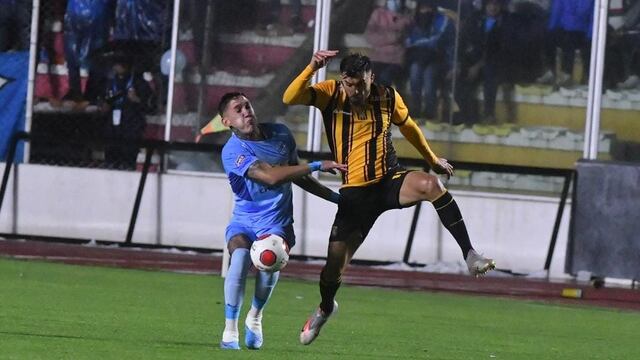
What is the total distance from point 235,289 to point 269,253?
0.40 meters

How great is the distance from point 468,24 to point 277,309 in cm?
785

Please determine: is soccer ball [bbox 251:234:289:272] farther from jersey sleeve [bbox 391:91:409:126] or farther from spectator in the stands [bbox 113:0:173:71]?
spectator in the stands [bbox 113:0:173:71]

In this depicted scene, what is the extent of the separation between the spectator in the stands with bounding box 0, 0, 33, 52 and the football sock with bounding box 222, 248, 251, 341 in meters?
12.5

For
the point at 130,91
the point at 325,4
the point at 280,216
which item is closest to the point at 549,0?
the point at 325,4

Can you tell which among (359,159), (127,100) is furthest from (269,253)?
(127,100)

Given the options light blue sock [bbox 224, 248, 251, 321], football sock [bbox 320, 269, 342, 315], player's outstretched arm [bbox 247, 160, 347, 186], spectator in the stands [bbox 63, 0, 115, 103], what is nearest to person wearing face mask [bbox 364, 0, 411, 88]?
spectator in the stands [bbox 63, 0, 115, 103]

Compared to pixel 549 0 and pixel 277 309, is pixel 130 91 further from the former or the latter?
pixel 277 309

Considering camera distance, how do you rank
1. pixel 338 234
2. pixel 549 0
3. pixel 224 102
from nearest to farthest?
pixel 224 102 → pixel 338 234 → pixel 549 0

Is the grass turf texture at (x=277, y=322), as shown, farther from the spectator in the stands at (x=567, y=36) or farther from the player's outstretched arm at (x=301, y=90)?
the spectator in the stands at (x=567, y=36)

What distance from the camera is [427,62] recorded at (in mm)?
21719

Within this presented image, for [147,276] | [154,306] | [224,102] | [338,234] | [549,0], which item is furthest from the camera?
[549,0]

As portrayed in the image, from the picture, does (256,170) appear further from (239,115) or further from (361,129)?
(361,129)

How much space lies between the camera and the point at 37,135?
73.2 feet

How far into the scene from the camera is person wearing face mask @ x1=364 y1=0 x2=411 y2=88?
21.7 meters
